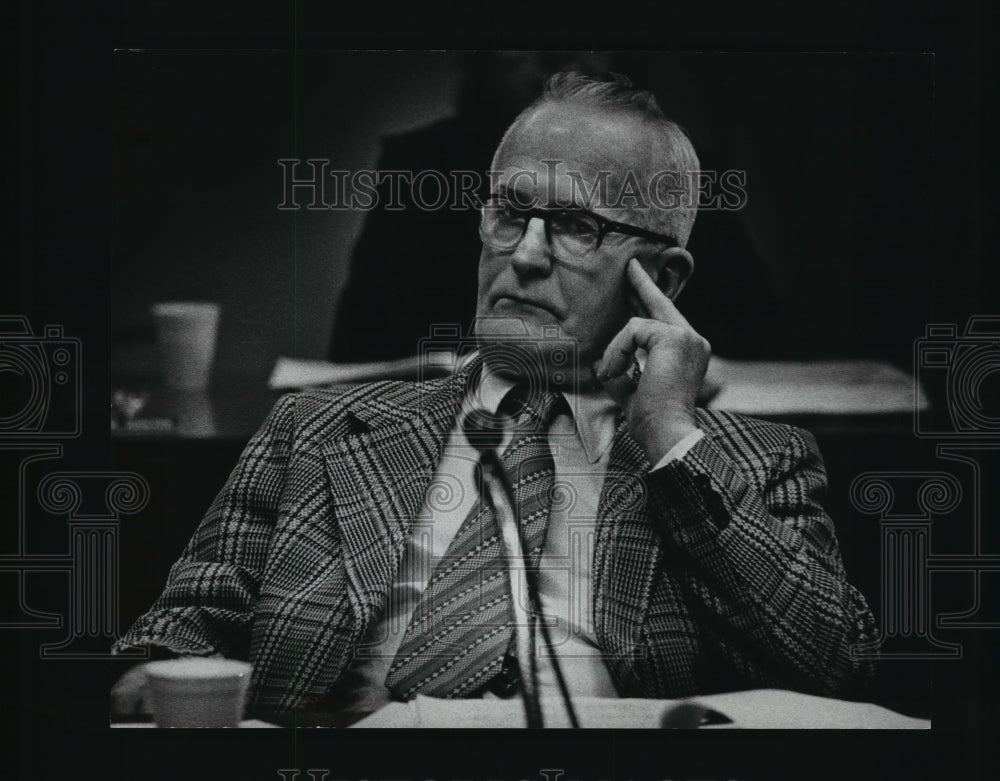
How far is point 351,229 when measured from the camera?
4.30 metres

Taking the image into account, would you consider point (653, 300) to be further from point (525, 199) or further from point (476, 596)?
point (476, 596)

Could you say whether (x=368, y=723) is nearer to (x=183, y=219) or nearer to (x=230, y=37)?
(x=183, y=219)

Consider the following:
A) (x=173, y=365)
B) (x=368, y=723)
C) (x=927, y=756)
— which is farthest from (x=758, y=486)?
(x=173, y=365)

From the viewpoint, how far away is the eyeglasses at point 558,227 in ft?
13.8

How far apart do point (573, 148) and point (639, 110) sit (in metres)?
0.25

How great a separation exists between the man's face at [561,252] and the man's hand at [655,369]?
0.06 meters

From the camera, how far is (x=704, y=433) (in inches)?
165

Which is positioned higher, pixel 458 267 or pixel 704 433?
pixel 458 267

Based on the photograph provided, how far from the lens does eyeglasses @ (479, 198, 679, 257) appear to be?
421 centimetres

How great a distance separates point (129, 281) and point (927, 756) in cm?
308

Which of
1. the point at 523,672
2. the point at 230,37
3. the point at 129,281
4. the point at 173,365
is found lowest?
the point at 523,672

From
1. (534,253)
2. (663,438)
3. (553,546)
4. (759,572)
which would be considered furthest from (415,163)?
(759,572)

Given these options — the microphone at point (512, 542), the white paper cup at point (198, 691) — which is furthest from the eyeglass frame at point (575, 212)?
the white paper cup at point (198, 691)

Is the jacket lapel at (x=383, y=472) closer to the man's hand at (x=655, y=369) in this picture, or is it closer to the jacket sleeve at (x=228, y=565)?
the jacket sleeve at (x=228, y=565)
